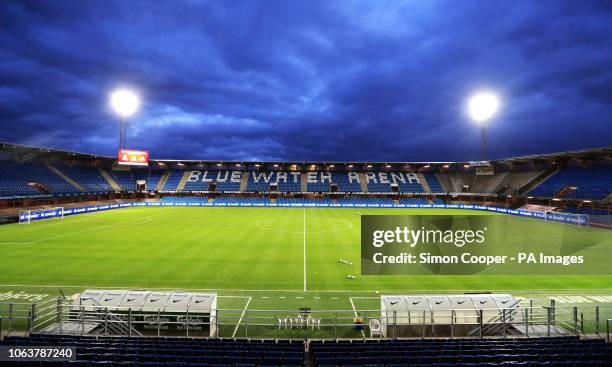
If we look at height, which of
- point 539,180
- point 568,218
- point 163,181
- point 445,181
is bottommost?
point 568,218

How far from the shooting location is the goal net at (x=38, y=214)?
4253cm

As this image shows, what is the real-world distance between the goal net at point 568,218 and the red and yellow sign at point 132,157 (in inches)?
2980

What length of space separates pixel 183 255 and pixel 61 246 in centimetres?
1112

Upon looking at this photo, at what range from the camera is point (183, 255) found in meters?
24.6

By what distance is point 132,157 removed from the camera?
72.2m

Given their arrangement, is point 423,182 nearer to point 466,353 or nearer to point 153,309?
point 466,353

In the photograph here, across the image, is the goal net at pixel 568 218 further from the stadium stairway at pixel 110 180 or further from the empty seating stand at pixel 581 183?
the stadium stairway at pixel 110 180

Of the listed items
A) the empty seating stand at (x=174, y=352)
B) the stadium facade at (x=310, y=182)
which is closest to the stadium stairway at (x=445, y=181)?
the stadium facade at (x=310, y=182)

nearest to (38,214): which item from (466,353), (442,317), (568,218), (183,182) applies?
(183,182)

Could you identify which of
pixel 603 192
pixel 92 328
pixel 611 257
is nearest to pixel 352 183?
pixel 603 192

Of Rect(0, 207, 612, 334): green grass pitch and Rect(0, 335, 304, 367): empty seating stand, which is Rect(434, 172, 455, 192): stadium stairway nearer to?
Rect(0, 207, 612, 334): green grass pitch

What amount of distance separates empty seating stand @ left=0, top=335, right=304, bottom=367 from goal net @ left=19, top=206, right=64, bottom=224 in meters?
42.9

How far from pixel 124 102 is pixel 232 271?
53502 millimetres

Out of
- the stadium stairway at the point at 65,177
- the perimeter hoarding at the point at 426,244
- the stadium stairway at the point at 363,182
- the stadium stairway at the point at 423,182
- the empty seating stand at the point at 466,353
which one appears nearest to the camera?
the empty seating stand at the point at 466,353
